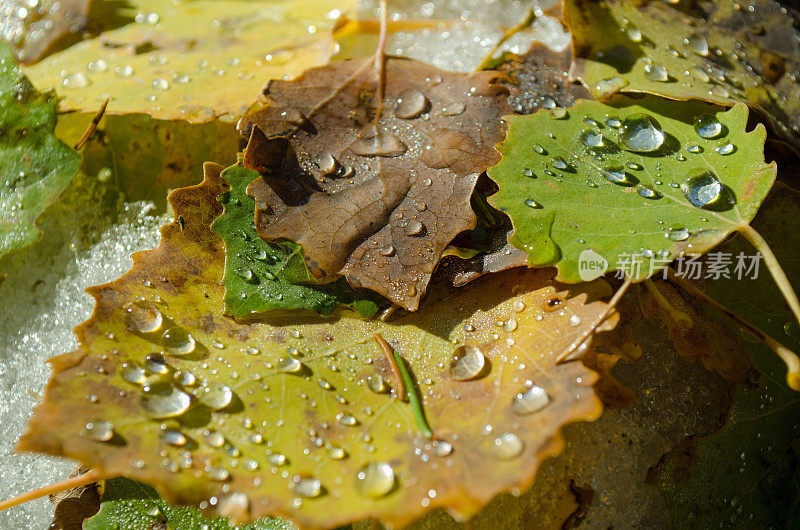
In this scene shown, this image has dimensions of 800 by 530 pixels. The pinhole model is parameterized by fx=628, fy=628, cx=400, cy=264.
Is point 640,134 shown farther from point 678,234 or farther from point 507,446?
point 507,446

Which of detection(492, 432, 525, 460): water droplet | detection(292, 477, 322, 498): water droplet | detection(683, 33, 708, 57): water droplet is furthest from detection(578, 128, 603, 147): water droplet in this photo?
detection(292, 477, 322, 498): water droplet

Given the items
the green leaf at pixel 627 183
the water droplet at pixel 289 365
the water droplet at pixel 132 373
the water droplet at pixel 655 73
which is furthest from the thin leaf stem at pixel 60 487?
the water droplet at pixel 655 73

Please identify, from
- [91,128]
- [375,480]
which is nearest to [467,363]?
[375,480]

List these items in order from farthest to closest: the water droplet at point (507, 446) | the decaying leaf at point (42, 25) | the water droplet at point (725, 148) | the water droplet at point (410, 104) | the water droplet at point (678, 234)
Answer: the decaying leaf at point (42, 25) < the water droplet at point (410, 104) < the water droplet at point (725, 148) < the water droplet at point (678, 234) < the water droplet at point (507, 446)

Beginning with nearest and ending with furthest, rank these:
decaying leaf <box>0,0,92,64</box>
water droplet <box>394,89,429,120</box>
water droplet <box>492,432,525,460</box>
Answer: water droplet <box>492,432,525,460</box> < water droplet <box>394,89,429,120</box> < decaying leaf <box>0,0,92,64</box>

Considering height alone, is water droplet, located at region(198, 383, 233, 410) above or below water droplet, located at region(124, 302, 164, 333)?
below

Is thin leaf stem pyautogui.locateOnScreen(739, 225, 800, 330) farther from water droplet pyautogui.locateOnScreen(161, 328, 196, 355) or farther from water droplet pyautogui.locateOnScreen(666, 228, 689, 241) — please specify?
water droplet pyautogui.locateOnScreen(161, 328, 196, 355)

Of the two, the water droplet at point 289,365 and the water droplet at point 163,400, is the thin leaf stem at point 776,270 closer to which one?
the water droplet at point 289,365
